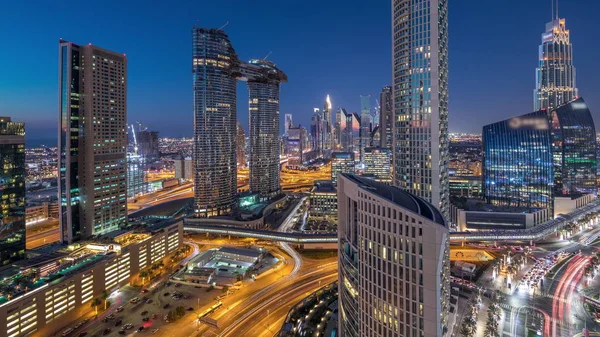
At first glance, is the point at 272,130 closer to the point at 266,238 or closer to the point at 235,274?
the point at 266,238

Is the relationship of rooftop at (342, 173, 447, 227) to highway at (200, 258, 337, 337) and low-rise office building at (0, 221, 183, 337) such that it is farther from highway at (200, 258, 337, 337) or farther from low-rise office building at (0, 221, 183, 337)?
low-rise office building at (0, 221, 183, 337)

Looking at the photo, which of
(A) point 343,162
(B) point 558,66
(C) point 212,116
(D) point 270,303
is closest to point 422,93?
(D) point 270,303

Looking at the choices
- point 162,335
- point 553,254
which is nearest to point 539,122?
point 553,254

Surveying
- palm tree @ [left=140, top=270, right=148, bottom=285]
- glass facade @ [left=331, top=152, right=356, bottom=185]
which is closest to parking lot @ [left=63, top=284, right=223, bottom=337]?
Result: palm tree @ [left=140, top=270, right=148, bottom=285]

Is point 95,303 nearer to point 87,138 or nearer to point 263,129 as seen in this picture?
point 87,138

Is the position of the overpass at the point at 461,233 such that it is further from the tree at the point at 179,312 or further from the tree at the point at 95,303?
the tree at the point at 95,303

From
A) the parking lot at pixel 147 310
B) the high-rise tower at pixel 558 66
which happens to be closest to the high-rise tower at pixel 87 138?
the parking lot at pixel 147 310
